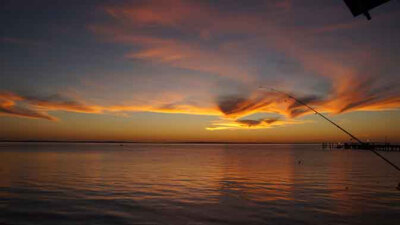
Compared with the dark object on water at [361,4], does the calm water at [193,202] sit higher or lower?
lower

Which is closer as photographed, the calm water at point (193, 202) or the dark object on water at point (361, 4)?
the dark object on water at point (361, 4)

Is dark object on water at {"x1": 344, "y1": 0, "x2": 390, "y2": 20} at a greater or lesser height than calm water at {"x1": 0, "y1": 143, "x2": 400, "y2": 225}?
greater

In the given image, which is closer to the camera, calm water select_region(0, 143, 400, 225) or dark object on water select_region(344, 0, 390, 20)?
dark object on water select_region(344, 0, 390, 20)

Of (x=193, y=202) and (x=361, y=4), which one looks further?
(x=193, y=202)

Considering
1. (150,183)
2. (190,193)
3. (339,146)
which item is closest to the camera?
(190,193)

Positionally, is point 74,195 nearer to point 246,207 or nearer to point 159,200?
point 159,200

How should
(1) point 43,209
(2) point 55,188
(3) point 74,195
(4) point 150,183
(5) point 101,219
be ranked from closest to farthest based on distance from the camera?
(5) point 101,219 < (1) point 43,209 < (3) point 74,195 < (2) point 55,188 < (4) point 150,183

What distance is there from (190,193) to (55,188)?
30.8ft

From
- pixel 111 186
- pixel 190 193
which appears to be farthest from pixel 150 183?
pixel 190 193

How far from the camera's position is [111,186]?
24688 mm

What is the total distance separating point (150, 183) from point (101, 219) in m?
12.3

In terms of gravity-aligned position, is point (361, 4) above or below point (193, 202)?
above

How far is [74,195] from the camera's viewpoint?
67.7 feet

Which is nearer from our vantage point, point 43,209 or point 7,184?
point 43,209
